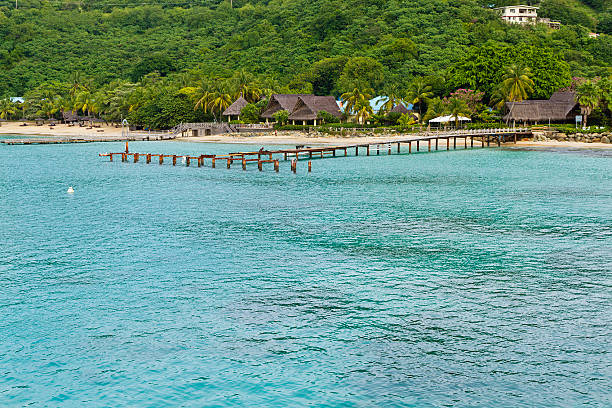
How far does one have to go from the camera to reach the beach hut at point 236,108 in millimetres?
110688

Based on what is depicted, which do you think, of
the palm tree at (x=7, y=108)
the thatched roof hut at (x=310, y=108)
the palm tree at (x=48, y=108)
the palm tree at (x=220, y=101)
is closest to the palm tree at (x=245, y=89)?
the palm tree at (x=220, y=101)

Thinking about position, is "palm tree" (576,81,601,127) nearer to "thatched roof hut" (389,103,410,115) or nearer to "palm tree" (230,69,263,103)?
"thatched roof hut" (389,103,410,115)

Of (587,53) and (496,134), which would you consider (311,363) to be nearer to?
(496,134)

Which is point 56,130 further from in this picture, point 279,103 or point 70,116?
point 279,103

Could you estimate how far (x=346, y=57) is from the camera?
136 meters

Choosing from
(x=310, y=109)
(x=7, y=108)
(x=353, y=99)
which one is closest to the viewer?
(x=310, y=109)

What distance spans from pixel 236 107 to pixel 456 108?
37.6 metres

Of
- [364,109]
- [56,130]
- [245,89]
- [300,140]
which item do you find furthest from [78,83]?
[364,109]

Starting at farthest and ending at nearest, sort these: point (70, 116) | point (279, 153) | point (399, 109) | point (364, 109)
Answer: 1. point (70, 116)
2. point (399, 109)
3. point (364, 109)
4. point (279, 153)

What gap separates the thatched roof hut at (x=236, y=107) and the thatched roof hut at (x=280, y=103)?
6.33 meters

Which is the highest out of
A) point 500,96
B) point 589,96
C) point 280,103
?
point 500,96

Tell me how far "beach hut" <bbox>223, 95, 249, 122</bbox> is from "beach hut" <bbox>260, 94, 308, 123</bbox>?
232 inches

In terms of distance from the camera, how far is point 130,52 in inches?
7731

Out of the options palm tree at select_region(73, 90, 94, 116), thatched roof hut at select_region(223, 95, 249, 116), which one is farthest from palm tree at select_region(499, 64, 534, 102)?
palm tree at select_region(73, 90, 94, 116)
